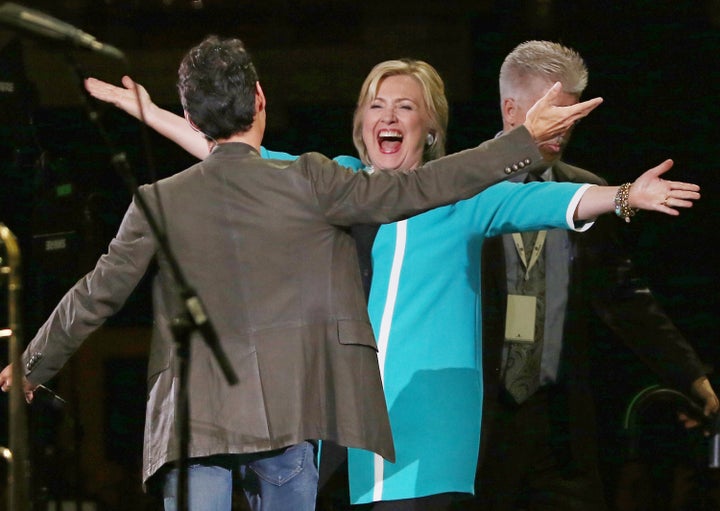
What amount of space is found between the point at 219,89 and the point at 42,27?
402 mm

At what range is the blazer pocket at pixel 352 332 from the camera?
2.18m

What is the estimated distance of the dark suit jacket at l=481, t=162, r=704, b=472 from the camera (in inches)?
116

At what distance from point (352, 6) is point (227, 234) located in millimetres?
2088

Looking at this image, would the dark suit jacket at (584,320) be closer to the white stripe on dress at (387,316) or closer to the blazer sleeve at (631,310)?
the blazer sleeve at (631,310)

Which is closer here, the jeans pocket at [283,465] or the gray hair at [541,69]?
the jeans pocket at [283,465]

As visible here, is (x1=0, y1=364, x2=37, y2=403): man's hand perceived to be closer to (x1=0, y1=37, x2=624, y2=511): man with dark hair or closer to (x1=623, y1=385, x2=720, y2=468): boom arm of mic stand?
(x1=0, y1=37, x2=624, y2=511): man with dark hair

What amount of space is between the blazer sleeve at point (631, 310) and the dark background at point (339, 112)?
793 mm

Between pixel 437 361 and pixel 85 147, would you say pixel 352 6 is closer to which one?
pixel 85 147

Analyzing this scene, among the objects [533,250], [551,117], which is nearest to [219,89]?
[551,117]

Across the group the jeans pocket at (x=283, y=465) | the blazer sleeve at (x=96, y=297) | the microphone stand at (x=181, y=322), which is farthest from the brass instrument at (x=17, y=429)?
the jeans pocket at (x=283, y=465)

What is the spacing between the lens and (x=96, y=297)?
2277 mm

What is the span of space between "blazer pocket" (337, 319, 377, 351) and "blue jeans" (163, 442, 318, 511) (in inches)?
8.6

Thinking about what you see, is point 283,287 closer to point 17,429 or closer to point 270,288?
point 270,288

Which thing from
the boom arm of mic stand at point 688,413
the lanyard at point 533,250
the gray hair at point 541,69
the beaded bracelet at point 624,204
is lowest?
the boom arm of mic stand at point 688,413
